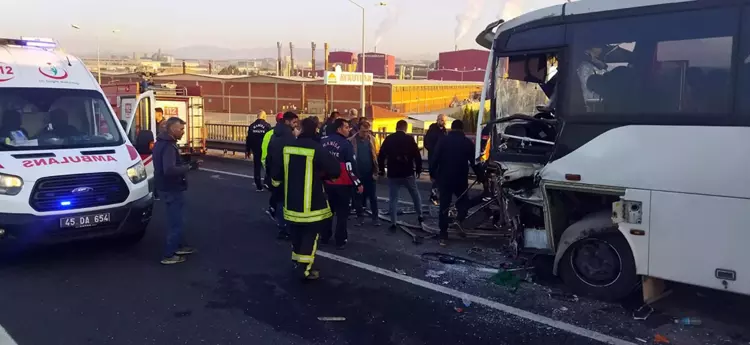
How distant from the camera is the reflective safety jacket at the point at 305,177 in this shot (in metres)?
6.37

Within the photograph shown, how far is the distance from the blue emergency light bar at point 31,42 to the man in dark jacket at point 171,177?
2.74 meters

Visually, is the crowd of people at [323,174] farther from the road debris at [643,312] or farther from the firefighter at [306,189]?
the road debris at [643,312]

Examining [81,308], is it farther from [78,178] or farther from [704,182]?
[704,182]

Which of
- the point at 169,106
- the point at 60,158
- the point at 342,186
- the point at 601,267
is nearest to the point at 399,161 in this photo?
the point at 342,186

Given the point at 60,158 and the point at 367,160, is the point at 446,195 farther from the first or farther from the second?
the point at 60,158

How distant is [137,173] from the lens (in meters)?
7.36

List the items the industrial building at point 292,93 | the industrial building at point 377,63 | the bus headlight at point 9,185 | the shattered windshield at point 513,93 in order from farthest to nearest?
the industrial building at point 377,63, the industrial building at point 292,93, the shattered windshield at point 513,93, the bus headlight at point 9,185

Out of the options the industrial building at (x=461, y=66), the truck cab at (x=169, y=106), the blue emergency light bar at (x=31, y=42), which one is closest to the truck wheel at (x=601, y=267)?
the blue emergency light bar at (x=31, y=42)

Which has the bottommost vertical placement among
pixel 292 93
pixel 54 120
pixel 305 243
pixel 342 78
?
pixel 305 243

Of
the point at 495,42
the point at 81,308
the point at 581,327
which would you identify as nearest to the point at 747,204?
the point at 581,327

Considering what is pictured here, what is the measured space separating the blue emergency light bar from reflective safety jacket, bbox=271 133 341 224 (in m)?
4.27

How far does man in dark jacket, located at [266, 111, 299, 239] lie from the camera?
7848 mm

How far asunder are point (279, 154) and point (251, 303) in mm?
2541

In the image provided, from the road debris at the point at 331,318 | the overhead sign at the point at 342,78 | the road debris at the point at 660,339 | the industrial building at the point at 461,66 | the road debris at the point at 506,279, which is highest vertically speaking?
the industrial building at the point at 461,66
